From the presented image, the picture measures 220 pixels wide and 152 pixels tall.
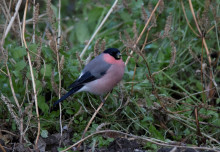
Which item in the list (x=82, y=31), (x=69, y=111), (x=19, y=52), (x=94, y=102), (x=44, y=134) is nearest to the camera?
(x=44, y=134)

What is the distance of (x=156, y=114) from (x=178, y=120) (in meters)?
0.19

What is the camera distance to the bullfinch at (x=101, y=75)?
2.84 metres

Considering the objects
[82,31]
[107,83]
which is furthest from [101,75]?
[82,31]

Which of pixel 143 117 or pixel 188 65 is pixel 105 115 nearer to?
pixel 143 117

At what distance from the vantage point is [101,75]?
2.99 m

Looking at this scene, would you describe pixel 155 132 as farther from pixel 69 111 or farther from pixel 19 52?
pixel 19 52

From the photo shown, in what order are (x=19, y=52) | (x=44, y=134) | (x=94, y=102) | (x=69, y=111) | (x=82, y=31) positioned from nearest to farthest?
(x=44, y=134)
(x=19, y=52)
(x=69, y=111)
(x=94, y=102)
(x=82, y=31)

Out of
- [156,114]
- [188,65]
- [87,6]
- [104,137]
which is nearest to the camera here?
[104,137]

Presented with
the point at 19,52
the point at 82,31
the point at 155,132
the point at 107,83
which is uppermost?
the point at 19,52

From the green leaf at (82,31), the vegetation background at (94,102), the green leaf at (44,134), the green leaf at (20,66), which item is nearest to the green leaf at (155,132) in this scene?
the vegetation background at (94,102)

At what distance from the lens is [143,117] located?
285 cm

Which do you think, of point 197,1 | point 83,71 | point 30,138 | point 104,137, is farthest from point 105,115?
point 197,1

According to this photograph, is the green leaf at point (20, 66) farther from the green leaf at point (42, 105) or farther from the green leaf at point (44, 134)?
the green leaf at point (44, 134)

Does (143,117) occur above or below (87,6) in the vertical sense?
below
